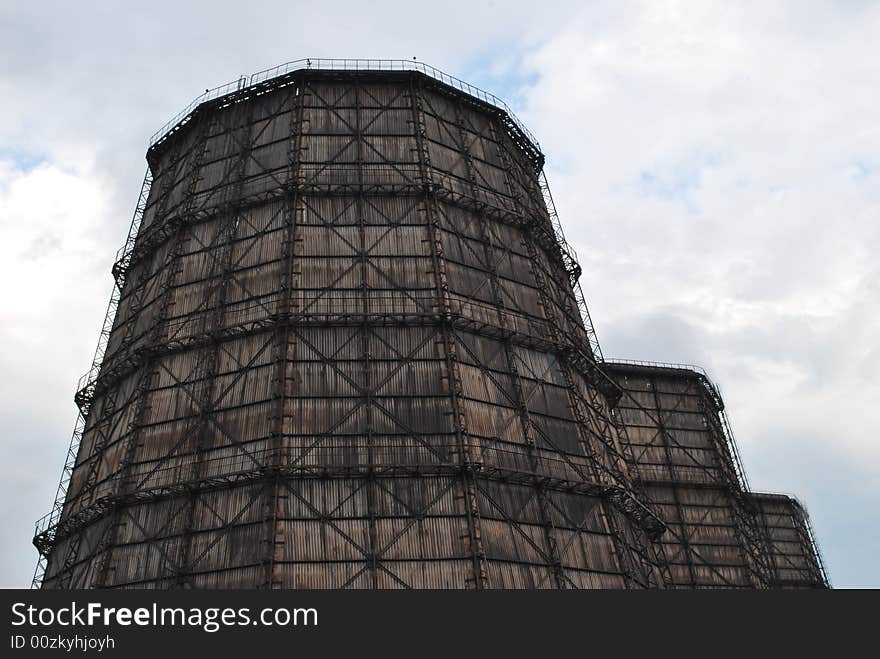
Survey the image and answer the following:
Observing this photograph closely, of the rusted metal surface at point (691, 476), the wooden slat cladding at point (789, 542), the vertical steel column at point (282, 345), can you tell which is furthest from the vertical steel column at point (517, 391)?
the wooden slat cladding at point (789, 542)

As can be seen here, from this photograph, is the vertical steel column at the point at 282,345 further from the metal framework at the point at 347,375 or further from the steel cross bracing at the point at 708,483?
the steel cross bracing at the point at 708,483

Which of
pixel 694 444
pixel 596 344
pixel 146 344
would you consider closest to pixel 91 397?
pixel 146 344

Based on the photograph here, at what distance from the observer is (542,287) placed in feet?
96.4

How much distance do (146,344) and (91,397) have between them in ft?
13.6

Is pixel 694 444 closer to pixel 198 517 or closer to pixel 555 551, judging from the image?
pixel 555 551

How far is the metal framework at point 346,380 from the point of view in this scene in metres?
22.4

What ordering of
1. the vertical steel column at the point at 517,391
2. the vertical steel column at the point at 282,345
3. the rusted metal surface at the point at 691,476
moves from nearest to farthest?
1. the vertical steel column at the point at 282,345
2. the vertical steel column at the point at 517,391
3. the rusted metal surface at the point at 691,476

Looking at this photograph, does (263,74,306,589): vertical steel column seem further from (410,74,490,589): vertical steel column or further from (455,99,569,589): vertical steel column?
(455,99,569,589): vertical steel column

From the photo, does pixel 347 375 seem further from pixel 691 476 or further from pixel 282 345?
pixel 691 476

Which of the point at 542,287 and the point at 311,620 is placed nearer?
the point at 311,620

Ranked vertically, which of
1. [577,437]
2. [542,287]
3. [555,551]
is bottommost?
[555,551]

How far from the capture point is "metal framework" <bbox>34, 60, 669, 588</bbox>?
2238 centimetres

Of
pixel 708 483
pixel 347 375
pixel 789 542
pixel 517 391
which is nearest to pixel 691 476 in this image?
pixel 708 483

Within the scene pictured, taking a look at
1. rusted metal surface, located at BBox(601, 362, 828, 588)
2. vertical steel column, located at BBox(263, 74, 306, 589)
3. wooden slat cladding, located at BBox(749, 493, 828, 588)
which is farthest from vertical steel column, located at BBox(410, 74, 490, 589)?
wooden slat cladding, located at BBox(749, 493, 828, 588)
